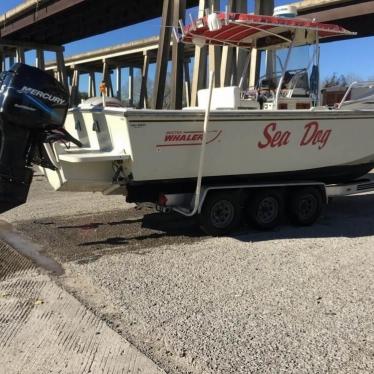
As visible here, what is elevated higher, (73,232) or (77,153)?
(77,153)

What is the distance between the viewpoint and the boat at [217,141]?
20.2ft

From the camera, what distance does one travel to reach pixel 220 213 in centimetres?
693

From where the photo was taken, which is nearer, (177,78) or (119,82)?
(177,78)

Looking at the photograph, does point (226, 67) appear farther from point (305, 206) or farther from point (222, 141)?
point (222, 141)

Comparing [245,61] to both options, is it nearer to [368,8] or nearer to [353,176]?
[353,176]

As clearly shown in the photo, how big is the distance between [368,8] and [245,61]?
18394mm

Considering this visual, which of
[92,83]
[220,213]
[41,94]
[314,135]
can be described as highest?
[41,94]

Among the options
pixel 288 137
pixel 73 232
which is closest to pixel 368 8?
pixel 288 137

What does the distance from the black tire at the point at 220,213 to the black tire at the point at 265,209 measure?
20 cm

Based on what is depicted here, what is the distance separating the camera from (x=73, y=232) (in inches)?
281

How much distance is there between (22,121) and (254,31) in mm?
3925

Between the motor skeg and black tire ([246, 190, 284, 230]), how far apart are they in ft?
9.57

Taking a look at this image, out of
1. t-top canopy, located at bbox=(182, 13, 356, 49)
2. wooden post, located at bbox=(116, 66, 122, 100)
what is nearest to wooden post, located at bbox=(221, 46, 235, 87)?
t-top canopy, located at bbox=(182, 13, 356, 49)

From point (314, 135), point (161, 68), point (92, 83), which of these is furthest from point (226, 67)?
point (92, 83)
